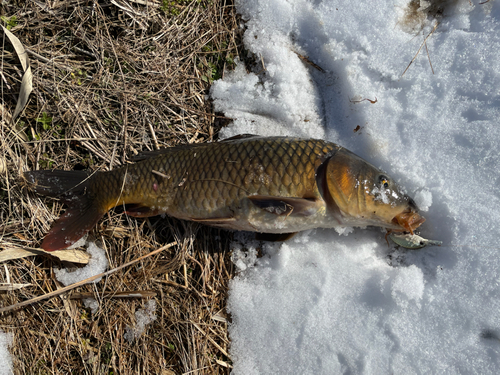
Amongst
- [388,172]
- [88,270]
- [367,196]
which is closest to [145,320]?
[88,270]

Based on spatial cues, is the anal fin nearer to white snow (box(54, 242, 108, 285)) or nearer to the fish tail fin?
the fish tail fin

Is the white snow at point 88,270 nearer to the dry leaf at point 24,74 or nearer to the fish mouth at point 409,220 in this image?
the dry leaf at point 24,74

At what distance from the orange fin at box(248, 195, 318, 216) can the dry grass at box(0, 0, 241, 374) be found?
2.25 ft

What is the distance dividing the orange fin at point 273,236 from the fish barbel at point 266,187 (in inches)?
5.7

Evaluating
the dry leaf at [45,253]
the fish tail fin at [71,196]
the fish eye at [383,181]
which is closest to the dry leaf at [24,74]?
the fish tail fin at [71,196]

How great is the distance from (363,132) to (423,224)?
30.8 inches

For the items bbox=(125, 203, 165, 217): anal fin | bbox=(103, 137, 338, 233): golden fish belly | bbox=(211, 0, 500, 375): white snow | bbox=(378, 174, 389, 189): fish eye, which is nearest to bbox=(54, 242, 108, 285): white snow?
bbox=(125, 203, 165, 217): anal fin

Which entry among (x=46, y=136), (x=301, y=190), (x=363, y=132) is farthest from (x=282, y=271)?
(x=46, y=136)

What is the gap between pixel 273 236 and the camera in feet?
7.63

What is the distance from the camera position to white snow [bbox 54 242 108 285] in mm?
2430

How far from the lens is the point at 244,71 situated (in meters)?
2.62

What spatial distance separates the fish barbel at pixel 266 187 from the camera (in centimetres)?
198

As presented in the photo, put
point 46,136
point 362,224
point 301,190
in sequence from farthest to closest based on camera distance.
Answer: point 46,136 → point 362,224 → point 301,190

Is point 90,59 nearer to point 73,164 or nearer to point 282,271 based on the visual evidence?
point 73,164
